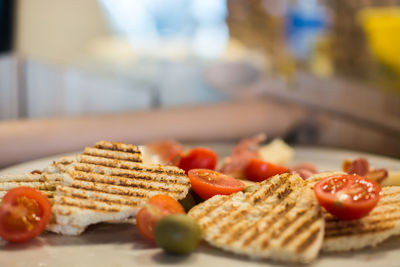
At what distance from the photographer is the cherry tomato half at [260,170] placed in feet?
6.61

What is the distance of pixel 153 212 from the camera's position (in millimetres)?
1467

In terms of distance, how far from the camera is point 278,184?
1.64 meters

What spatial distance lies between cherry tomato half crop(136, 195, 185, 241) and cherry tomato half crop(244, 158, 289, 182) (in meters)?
0.60

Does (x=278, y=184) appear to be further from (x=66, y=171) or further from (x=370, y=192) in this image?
(x=66, y=171)

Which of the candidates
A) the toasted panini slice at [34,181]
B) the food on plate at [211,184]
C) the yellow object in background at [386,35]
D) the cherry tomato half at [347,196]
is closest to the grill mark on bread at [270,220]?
the cherry tomato half at [347,196]

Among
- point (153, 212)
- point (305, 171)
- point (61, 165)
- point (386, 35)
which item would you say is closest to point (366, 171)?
point (305, 171)

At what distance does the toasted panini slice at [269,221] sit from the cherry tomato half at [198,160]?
0.41 m

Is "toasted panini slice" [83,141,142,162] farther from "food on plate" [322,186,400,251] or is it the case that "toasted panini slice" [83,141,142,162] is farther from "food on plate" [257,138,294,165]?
"food on plate" [257,138,294,165]

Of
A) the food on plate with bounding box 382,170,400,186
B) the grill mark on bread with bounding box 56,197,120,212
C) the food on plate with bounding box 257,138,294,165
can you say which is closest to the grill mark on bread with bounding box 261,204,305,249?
the grill mark on bread with bounding box 56,197,120,212

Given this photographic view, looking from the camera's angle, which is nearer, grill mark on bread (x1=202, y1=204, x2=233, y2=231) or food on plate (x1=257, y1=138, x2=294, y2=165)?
grill mark on bread (x1=202, y1=204, x2=233, y2=231)

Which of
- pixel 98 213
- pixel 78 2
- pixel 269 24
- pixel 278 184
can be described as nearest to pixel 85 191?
pixel 98 213

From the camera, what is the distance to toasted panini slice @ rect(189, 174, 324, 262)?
1322 millimetres

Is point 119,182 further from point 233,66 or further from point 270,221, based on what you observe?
point 233,66

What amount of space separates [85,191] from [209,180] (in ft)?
1.49
